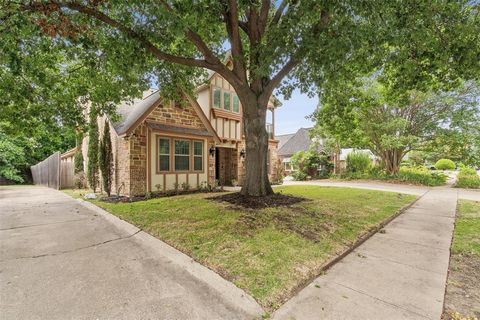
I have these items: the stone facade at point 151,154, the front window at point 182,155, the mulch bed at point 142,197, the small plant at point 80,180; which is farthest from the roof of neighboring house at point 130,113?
A: the small plant at point 80,180

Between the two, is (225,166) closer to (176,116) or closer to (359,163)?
(176,116)

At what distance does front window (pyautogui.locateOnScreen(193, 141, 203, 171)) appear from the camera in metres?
11.7

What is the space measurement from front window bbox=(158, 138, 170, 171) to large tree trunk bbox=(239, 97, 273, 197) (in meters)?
4.40

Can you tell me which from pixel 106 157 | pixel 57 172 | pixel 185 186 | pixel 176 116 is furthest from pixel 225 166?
pixel 57 172

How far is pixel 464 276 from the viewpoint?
3412 millimetres

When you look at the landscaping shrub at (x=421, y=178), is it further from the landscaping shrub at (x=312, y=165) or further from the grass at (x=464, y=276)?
the grass at (x=464, y=276)

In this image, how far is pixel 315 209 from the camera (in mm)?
6918

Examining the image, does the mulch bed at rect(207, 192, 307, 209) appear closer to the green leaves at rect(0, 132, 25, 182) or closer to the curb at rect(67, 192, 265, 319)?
the curb at rect(67, 192, 265, 319)

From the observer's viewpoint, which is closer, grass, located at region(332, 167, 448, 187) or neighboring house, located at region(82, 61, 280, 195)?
neighboring house, located at region(82, 61, 280, 195)

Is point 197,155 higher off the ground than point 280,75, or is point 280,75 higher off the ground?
point 280,75

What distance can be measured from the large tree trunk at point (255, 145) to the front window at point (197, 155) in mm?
4418

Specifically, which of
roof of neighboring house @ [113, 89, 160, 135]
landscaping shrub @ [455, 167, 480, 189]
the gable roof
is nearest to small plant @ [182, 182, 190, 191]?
the gable roof

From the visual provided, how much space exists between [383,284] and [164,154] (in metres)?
9.40

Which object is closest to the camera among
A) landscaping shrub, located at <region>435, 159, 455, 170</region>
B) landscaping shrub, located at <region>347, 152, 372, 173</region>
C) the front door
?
the front door
